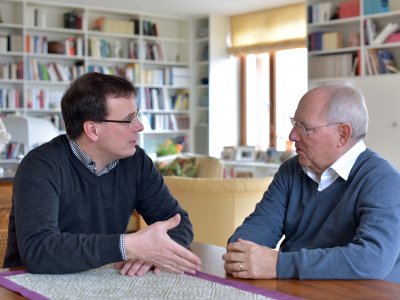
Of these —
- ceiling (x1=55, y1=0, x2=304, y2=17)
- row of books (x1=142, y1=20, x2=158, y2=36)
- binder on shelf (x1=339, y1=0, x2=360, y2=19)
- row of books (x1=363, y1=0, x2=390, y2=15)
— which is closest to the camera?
row of books (x1=363, y1=0, x2=390, y2=15)

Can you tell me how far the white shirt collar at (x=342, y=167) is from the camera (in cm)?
203

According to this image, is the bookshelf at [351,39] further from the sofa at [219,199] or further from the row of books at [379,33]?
the sofa at [219,199]

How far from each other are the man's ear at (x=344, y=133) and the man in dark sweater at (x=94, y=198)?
536 mm

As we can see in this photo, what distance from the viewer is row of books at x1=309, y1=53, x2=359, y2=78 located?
784cm

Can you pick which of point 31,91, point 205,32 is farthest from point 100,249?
point 205,32

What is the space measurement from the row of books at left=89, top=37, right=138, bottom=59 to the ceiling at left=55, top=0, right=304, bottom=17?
523mm

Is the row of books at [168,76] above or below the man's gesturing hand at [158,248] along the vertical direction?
above

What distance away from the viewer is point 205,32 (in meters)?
10.3

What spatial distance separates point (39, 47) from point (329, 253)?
7792 millimetres

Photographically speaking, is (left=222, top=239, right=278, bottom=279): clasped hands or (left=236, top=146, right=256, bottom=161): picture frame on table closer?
(left=222, top=239, right=278, bottom=279): clasped hands

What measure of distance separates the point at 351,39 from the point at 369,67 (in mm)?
474

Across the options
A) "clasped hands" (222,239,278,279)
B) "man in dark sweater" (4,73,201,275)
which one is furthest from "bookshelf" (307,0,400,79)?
"clasped hands" (222,239,278,279)

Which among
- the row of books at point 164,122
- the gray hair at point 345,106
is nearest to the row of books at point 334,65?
the row of books at point 164,122

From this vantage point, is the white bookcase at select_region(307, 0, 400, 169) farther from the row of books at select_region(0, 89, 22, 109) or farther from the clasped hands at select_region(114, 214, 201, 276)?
the clasped hands at select_region(114, 214, 201, 276)
